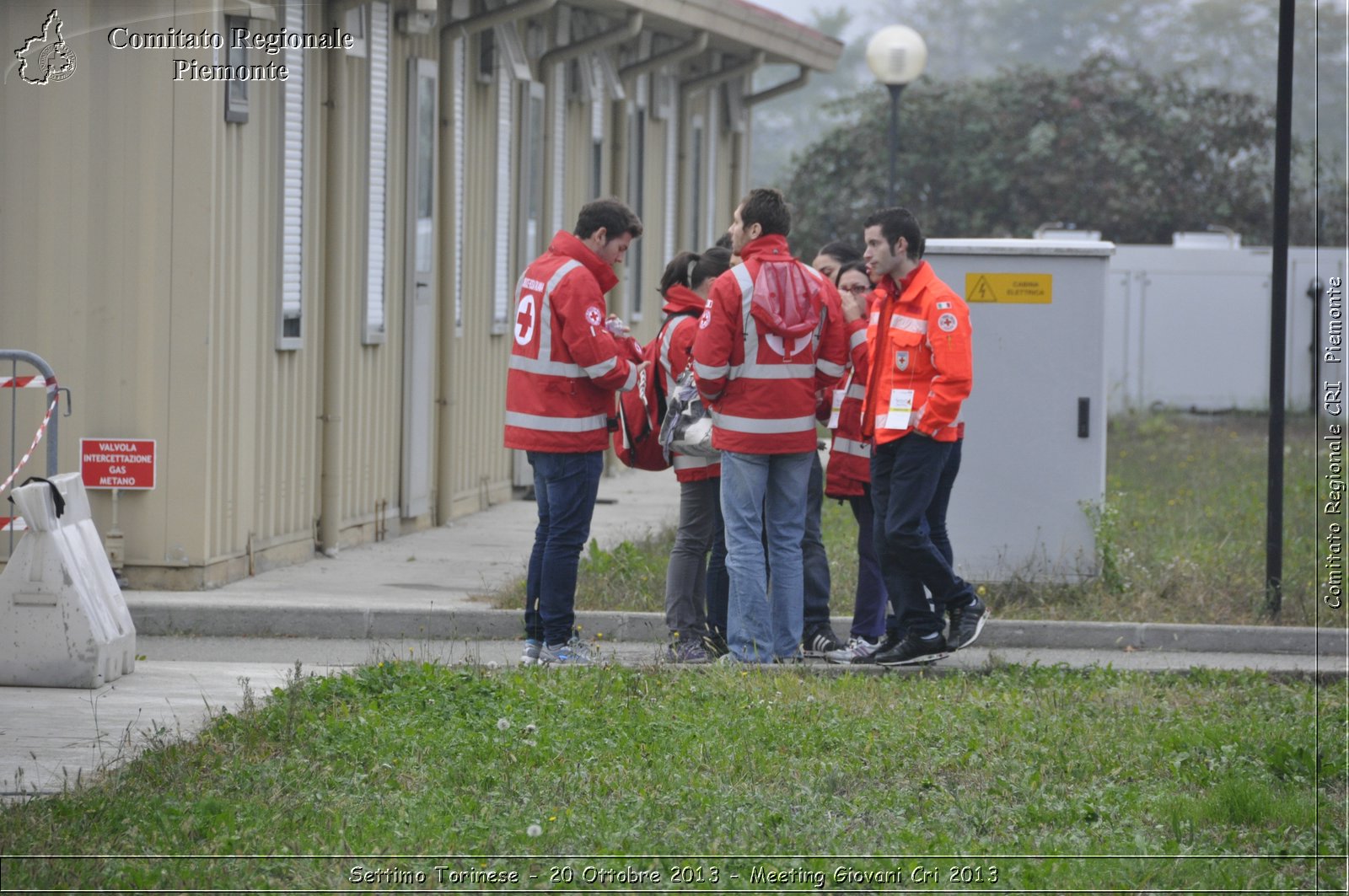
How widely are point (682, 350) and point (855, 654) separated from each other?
1619 millimetres

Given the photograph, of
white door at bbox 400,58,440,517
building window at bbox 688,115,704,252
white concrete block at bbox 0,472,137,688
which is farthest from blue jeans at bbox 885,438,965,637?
building window at bbox 688,115,704,252

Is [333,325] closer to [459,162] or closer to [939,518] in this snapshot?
[459,162]

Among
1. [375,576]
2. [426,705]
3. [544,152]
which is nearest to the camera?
[426,705]

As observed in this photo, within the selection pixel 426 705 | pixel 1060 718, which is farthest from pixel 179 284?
pixel 1060 718

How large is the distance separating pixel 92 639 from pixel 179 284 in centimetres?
267

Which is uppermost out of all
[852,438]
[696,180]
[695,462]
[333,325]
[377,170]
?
[696,180]

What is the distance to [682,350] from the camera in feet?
28.6

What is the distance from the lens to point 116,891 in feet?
16.5

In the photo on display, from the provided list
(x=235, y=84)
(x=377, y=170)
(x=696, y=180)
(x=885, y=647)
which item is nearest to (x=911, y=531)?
(x=885, y=647)

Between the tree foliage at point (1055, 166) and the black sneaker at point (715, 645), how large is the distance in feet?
85.5

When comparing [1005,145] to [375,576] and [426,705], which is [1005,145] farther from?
[426,705]

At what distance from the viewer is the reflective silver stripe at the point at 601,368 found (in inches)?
327

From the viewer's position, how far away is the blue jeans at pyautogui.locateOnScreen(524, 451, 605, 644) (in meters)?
8.51

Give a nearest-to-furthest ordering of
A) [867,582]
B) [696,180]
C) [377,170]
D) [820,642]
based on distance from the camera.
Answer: [820,642] < [867,582] < [377,170] < [696,180]
